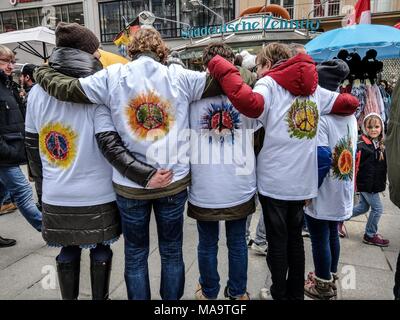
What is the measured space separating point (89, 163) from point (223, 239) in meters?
Answer: 2.09

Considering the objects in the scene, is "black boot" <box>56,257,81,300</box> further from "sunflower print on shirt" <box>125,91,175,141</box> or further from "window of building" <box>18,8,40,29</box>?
"window of building" <box>18,8,40,29</box>

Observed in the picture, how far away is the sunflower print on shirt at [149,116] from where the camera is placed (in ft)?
6.29

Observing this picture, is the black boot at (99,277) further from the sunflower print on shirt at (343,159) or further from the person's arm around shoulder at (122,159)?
the sunflower print on shirt at (343,159)

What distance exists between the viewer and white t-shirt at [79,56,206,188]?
1889mm

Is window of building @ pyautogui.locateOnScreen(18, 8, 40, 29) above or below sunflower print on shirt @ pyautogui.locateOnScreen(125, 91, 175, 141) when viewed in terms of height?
above

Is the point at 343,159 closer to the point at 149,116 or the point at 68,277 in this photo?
the point at 149,116

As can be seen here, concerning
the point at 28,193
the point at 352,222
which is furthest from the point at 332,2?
the point at 28,193

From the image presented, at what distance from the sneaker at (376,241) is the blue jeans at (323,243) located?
1185mm

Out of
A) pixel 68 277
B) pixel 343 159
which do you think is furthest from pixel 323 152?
pixel 68 277

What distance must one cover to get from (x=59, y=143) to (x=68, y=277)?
0.88 metres

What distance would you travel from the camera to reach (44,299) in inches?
104

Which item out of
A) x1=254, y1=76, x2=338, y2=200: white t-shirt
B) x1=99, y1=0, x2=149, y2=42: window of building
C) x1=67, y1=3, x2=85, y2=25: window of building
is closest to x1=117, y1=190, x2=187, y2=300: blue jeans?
x1=254, y1=76, x2=338, y2=200: white t-shirt

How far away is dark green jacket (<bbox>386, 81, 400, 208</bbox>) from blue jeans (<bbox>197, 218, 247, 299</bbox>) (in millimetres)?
901

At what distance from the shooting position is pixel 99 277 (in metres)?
2.22
